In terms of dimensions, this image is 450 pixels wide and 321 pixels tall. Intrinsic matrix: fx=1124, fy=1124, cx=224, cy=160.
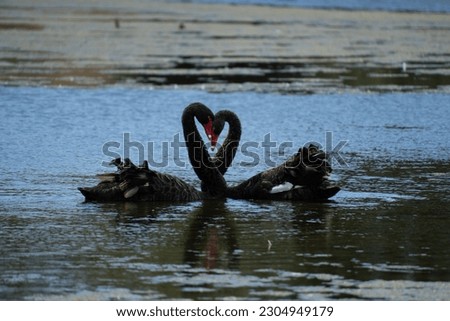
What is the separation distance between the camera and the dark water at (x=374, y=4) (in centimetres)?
3222

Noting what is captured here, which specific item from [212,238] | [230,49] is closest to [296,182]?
[212,238]

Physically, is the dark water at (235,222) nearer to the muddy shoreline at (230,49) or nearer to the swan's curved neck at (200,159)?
the swan's curved neck at (200,159)

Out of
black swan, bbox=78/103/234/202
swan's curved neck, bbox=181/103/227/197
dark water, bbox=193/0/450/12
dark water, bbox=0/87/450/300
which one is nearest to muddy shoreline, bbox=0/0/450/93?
dark water, bbox=193/0/450/12

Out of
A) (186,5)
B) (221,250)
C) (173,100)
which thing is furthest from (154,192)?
(186,5)

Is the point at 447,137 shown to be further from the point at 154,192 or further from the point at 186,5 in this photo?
the point at 186,5

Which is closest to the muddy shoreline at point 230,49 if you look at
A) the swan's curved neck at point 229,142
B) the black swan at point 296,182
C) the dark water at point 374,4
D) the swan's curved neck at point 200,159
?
the dark water at point 374,4

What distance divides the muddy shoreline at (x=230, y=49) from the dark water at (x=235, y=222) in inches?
127

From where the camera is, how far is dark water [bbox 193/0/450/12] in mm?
32219

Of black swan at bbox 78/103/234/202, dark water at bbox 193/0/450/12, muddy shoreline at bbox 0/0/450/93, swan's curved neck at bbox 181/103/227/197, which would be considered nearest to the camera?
black swan at bbox 78/103/234/202

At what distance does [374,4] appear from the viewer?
3384 cm

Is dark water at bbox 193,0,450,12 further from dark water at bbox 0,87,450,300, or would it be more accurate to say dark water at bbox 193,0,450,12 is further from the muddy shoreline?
dark water at bbox 0,87,450,300

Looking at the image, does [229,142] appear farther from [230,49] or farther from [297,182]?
[230,49]

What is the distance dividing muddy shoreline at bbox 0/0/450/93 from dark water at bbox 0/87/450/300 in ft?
10.6

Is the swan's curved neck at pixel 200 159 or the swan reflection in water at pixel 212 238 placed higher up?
the swan's curved neck at pixel 200 159
